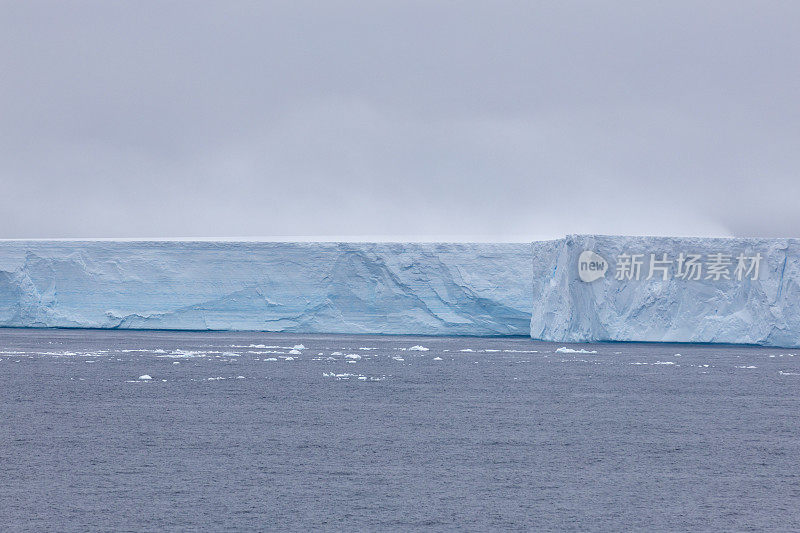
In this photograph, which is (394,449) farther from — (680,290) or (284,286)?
(284,286)

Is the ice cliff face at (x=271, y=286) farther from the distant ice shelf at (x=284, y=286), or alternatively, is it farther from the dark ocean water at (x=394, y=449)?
the dark ocean water at (x=394, y=449)

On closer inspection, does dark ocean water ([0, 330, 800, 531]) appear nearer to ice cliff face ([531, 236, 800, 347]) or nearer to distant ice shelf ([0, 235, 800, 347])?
ice cliff face ([531, 236, 800, 347])

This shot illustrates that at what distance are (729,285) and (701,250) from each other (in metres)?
0.64

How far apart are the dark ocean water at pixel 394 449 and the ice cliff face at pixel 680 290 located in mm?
4742

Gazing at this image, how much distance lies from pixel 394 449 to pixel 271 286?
11.6 m

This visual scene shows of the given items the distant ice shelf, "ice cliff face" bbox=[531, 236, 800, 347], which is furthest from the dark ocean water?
the distant ice shelf

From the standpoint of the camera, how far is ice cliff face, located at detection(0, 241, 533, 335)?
1533 cm

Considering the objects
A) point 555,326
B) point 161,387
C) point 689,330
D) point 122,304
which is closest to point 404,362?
point 161,387

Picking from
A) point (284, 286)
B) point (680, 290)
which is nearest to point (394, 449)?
point (680, 290)

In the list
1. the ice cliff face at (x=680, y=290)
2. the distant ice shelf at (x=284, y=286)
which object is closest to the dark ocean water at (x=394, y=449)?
the ice cliff face at (x=680, y=290)

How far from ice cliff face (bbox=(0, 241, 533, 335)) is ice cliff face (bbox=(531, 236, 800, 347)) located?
2.12m

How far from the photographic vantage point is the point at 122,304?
16000 millimetres

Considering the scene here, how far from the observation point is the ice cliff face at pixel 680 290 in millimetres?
12836

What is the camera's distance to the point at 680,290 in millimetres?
13039
